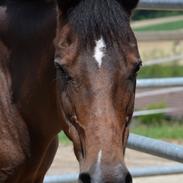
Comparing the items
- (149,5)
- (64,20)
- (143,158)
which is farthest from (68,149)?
(64,20)

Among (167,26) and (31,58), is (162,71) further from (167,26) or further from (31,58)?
(31,58)

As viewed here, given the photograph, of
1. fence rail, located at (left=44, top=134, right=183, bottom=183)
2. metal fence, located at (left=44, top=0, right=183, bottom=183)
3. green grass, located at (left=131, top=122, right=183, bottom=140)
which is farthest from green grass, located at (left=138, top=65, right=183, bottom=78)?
fence rail, located at (left=44, top=134, right=183, bottom=183)

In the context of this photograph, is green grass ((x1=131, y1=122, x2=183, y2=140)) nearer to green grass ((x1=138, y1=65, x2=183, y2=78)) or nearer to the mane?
green grass ((x1=138, y1=65, x2=183, y2=78))

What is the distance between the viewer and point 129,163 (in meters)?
7.93

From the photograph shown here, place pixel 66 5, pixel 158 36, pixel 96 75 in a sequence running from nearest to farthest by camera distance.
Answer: pixel 96 75 → pixel 66 5 → pixel 158 36

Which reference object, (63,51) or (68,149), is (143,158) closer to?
(68,149)

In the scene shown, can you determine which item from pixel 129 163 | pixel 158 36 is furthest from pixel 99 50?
pixel 158 36

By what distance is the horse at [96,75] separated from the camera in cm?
283

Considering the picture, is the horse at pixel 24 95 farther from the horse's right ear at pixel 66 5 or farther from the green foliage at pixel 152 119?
the green foliage at pixel 152 119

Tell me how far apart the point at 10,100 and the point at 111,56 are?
737 millimetres

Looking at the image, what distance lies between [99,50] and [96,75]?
0.31ft

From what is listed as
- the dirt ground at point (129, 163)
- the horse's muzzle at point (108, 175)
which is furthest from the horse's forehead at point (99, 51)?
the dirt ground at point (129, 163)

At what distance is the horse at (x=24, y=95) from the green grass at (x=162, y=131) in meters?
5.47

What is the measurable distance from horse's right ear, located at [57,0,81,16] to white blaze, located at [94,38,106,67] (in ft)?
0.71
